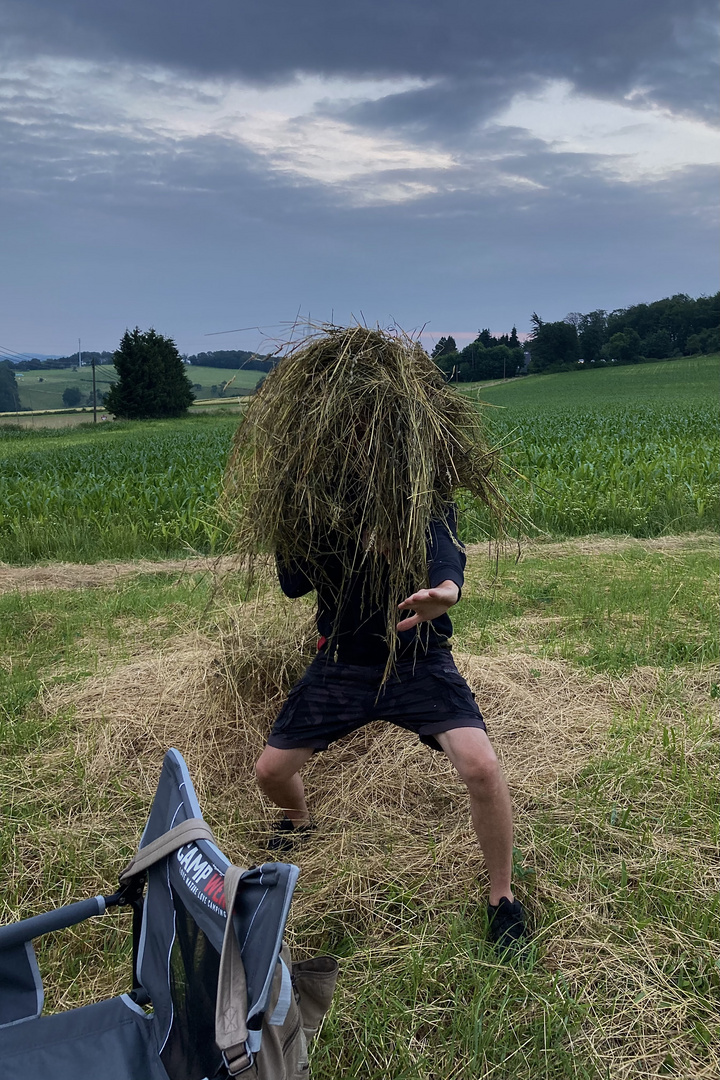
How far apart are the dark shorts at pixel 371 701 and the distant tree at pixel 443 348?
42.1 inches

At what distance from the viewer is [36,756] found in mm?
3584

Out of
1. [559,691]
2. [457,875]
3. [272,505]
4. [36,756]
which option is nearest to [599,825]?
[457,875]

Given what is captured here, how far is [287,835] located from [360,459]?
57.5 inches

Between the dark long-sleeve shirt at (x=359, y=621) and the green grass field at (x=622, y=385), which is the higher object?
the green grass field at (x=622, y=385)

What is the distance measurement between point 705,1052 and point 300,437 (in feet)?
6.88

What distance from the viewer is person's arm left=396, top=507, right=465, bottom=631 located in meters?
2.32

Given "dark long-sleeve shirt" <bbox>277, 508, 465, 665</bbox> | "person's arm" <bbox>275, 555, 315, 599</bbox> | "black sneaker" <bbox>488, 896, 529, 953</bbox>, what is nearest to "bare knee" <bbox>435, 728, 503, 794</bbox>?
"dark long-sleeve shirt" <bbox>277, 508, 465, 665</bbox>

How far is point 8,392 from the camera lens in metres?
87.6

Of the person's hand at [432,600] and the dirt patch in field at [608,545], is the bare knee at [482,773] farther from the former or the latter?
the dirt patch in field at [608,545]

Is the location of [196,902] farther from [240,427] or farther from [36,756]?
[36,756]

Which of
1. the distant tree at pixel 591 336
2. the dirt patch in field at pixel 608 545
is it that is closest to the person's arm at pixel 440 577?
the dirt patch in field at pixel 608 545

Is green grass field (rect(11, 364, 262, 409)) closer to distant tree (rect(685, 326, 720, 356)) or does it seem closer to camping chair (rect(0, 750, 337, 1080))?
distant tree (rect(685, 326, 720, 356))

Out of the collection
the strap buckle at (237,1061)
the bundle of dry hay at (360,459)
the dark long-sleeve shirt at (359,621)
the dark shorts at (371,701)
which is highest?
the bundle of dry hay at (360,459)

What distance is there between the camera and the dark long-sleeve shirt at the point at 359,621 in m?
2.68
